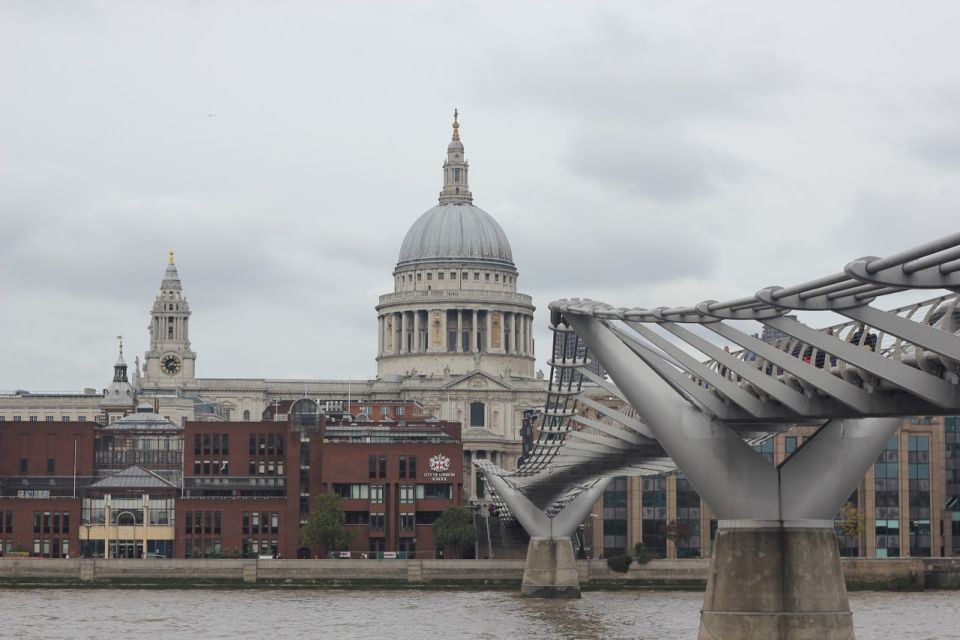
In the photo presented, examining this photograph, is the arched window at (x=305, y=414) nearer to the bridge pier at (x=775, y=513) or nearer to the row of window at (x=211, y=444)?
the row of window at (x=211, y=444)

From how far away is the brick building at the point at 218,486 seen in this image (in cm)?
11725

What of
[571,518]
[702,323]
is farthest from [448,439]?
[702,323]

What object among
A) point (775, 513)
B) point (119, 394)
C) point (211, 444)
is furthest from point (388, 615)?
point (119, 394)

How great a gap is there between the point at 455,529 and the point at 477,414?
7625 cm

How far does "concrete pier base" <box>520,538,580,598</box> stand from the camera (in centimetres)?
9344

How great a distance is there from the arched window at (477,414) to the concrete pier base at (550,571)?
3789 inches

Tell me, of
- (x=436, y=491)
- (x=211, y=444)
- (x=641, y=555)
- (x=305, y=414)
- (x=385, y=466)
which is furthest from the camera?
(x=305, y=414)

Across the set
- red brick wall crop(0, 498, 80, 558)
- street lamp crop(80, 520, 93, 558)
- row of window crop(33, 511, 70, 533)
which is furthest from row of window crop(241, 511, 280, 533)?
row of window crop(33, 511, 70, 533)

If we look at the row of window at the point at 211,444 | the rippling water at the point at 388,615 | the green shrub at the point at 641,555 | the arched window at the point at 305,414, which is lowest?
the rippling water at the point at 388,615

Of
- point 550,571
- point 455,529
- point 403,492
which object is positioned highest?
point 403,492

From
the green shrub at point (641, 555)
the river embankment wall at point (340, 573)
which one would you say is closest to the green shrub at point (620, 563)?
the river embankment wall at point (340, 573)

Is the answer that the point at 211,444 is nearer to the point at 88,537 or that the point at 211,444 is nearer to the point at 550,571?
the point at 88,537

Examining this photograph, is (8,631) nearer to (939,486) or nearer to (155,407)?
(939,486)

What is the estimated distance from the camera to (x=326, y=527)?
11438 centimetres
